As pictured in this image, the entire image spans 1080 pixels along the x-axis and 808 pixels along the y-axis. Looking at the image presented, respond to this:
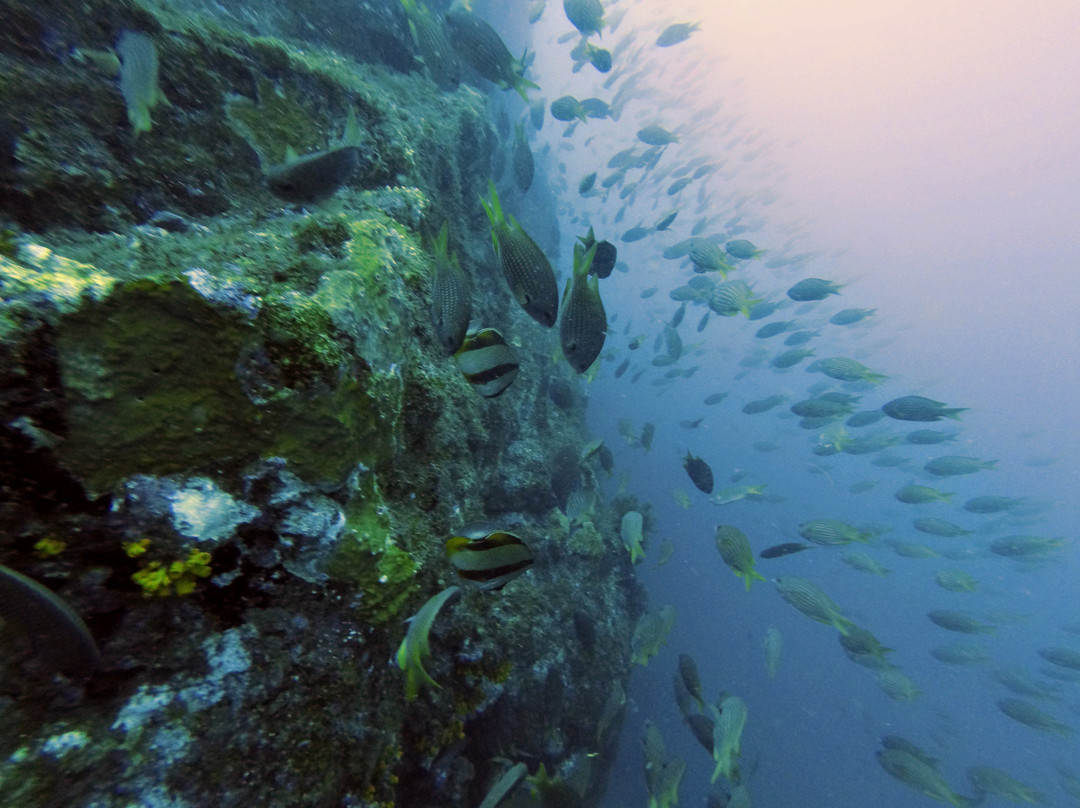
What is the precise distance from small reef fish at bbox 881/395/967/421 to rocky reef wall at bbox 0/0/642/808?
7.10 m

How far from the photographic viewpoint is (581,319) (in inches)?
78.1

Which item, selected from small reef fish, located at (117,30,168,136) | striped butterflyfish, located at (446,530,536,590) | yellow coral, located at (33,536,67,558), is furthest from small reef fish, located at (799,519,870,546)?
small reef fish, located at (117,30,168,136)

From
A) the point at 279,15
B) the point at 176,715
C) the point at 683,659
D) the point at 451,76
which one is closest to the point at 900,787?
the point at 683,659

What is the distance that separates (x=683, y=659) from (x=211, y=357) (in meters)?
5.35

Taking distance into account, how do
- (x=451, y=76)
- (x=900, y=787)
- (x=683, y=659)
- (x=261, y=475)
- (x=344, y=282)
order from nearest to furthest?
(x=261, y=475) → (x=344, y=282) → (x=683, y=659) → (x=451, y=76) → (x=900, y=787)

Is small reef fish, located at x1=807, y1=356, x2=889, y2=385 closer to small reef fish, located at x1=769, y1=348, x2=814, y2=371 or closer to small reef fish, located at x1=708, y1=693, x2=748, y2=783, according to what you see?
small reef fish, located at x1=769, y1=348, x2=814, y2=371

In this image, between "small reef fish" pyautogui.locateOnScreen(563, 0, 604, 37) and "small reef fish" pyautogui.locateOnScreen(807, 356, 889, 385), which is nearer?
"small reef fish" pyautogui.locateOnScreen(563, 0, 604, 37)

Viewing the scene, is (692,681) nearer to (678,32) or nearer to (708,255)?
(708,255)

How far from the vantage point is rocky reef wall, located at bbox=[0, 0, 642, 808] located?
4.26ft

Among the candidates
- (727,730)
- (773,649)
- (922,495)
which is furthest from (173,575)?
(922,495)

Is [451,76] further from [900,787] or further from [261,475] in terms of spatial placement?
[900,787]

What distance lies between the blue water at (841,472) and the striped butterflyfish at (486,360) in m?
7.26

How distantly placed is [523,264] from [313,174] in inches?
40.1

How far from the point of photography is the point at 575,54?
10.6 m
